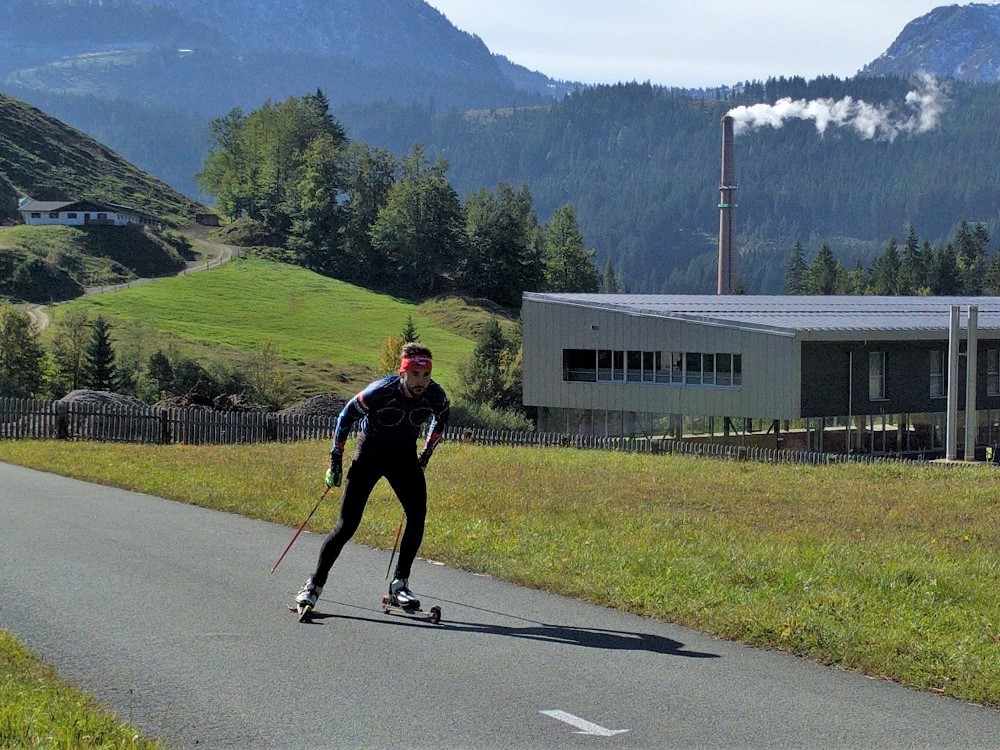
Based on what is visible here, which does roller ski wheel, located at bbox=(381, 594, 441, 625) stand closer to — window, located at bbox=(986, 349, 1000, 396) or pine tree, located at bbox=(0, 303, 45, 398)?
window, located at bbox=(986, 349, 1000, 396)

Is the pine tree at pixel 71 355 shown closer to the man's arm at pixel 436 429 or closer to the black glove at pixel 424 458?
the man's arm at pixel 436 429

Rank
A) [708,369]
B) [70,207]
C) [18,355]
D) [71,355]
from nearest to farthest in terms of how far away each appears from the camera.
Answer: [708,369], [18,355], [71,355], [70,207]

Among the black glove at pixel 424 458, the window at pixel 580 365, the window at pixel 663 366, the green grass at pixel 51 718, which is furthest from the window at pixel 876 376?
the green grass at pixel 51 718

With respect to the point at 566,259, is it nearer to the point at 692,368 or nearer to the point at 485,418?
the point at 485,418

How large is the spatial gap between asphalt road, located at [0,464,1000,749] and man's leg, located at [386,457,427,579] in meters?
0.47

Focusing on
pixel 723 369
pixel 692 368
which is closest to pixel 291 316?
pixel 692 368

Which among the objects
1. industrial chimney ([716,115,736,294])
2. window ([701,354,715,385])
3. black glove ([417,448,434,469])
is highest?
industrial chimney ([716,115,736,294])

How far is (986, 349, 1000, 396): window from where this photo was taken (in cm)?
6019

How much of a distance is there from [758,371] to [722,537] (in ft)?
136

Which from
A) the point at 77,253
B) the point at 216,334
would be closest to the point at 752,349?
the point at 216,334

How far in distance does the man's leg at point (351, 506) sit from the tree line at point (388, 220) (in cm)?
13297

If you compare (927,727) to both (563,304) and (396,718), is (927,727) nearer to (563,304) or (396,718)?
(396,718)

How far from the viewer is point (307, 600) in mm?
9922

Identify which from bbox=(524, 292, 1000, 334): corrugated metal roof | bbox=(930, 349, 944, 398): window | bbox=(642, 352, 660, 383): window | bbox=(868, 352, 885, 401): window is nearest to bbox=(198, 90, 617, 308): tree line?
bbox=(524, 292, 1000, 334): corrugated metal roof
